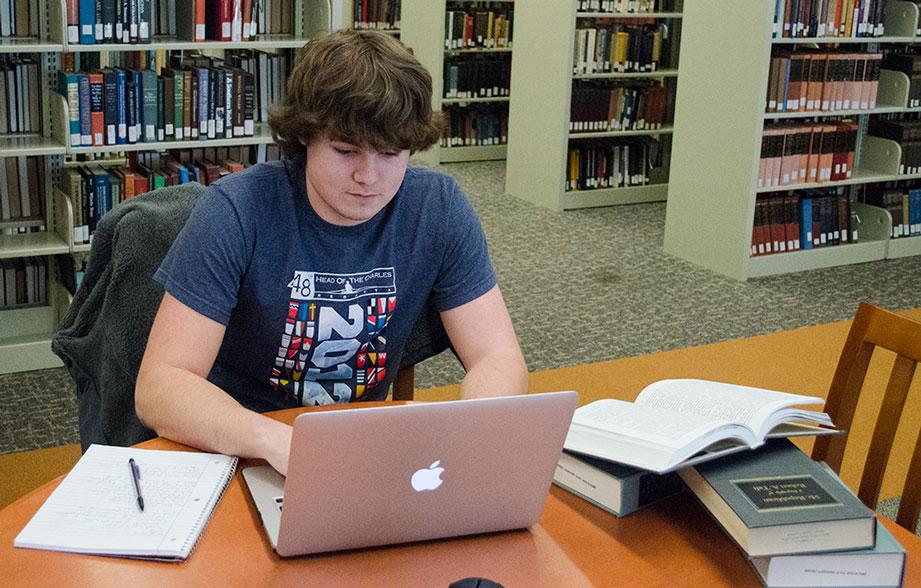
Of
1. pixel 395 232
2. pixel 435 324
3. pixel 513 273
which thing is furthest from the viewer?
pixel 513 273

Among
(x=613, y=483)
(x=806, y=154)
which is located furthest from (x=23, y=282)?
(x=806, y=154)

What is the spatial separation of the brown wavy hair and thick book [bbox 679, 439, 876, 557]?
64cm

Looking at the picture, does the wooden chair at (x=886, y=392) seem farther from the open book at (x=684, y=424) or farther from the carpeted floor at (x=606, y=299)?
the carpeted floor at (x=606, y=299)

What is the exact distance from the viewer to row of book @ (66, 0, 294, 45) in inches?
144

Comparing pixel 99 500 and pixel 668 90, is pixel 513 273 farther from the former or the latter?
pixel 99 500

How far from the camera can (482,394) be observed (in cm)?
172

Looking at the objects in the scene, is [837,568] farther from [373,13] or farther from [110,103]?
[373,13]

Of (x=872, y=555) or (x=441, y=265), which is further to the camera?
(x=441, y=265)

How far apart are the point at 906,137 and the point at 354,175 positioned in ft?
15.1

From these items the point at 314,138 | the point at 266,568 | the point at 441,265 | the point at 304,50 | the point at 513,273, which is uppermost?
the point at 304,50

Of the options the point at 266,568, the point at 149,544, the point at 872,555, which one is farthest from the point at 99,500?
the point at 872,555

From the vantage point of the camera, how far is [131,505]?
134 centimetres

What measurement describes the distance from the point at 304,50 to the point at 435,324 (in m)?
0.53

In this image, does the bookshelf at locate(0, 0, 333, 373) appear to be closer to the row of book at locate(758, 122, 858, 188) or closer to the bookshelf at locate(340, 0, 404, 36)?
the row of book at locate(758, 122, 858, 188)
